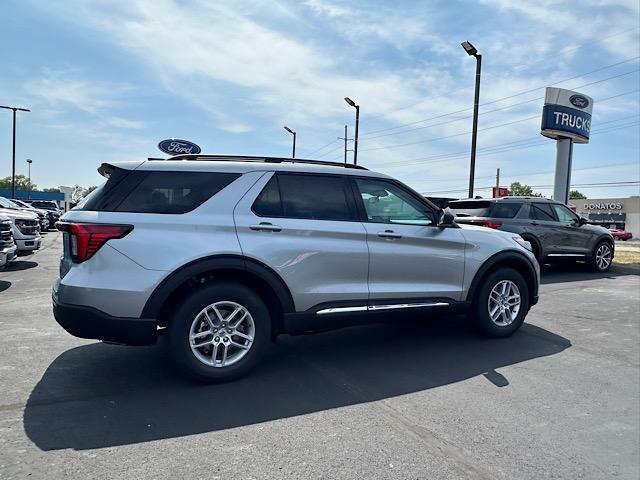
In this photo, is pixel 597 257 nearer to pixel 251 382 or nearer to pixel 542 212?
pixel 542 212

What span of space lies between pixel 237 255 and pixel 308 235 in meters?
0.68

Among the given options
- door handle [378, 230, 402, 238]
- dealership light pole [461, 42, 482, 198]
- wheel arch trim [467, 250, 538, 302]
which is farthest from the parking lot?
dealership light pole [461, 42, 482, 198]

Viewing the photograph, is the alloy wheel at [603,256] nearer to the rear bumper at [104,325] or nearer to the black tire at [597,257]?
the black tire at [597,257]

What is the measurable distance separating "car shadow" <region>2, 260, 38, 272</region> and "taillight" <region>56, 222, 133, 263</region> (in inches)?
333

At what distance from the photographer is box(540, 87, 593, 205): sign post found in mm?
17047

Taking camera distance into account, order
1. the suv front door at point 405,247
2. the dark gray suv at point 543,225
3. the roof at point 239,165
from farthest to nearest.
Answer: the dark gray suv at point 543,225 < the suv front door at point 405,247 < the roof at point 239,165

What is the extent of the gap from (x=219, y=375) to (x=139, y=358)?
1.12 metres

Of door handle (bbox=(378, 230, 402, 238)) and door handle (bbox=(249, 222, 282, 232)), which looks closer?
door handle (bbox=(249, 222, 282, 232))

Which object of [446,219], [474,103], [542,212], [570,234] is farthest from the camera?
[474,103]

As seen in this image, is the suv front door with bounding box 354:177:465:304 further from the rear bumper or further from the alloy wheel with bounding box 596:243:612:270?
the alloy wheel with bounding box 596:243:612:270

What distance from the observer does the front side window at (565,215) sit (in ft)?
37.7

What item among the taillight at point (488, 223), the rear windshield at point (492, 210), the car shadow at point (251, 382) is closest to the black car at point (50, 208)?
the rear windshield at point (492, 210)

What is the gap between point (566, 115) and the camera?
17188mm

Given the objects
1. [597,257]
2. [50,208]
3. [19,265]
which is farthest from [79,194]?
[597,257]
